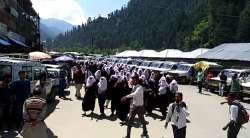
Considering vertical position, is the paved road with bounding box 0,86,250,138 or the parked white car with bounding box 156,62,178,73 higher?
the parked white car with bounding box 156,62,178,73

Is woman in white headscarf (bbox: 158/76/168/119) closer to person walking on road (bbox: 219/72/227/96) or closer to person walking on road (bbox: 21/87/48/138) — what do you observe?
person walking on road (bbox: 21/87/48/138)

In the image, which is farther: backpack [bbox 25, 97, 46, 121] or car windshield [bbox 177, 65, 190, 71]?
car windshield [bbox 177, 65, 190, 71]

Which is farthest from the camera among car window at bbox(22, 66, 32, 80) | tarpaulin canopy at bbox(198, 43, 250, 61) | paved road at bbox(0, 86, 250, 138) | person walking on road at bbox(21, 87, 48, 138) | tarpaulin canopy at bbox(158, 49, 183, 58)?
tarpaulin canopy at bbox(158, 49, 183, 58)

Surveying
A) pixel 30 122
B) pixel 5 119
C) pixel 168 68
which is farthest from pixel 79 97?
pixel 168 68

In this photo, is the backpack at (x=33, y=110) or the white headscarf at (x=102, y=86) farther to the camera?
the white headscarf at (x=102, y=86)

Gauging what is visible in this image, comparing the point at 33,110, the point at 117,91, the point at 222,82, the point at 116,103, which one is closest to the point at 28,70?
the point at 117,91

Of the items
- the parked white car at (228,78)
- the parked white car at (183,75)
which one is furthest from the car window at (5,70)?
the parked white car at (183,75)

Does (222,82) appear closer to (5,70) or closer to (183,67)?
(183,67)

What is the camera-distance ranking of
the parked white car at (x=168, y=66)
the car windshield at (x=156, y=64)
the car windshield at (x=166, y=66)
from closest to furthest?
the parked white car at (x=168, y=66)
the car windshield at (x=166, y=66)
the car windshield at (x=156, y=64)

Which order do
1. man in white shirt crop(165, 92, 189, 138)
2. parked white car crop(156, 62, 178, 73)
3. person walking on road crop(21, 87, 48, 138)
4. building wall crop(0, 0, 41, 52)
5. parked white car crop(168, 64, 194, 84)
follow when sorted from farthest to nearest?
building wall crop(0, 0, 41, 52)
parked white car crop(156, 62, 178, 73)
parked white car crop(168, 64, 194, 84)
man in white shirt crop(165, 92, 189, 138)
person walking on road crop(21, 87, 48, 138)

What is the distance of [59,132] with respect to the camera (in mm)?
14969

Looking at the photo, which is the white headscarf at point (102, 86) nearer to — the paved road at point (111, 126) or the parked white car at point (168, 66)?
the paved road at point (111, 126)

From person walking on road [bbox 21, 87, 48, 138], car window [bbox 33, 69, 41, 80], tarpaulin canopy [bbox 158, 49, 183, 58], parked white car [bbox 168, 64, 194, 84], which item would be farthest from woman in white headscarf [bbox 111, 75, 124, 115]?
tarpaulin canopy [bbox 158, 49, 183, 58]

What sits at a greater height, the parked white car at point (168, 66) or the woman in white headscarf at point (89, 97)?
the parked white car at point (168, 66)
